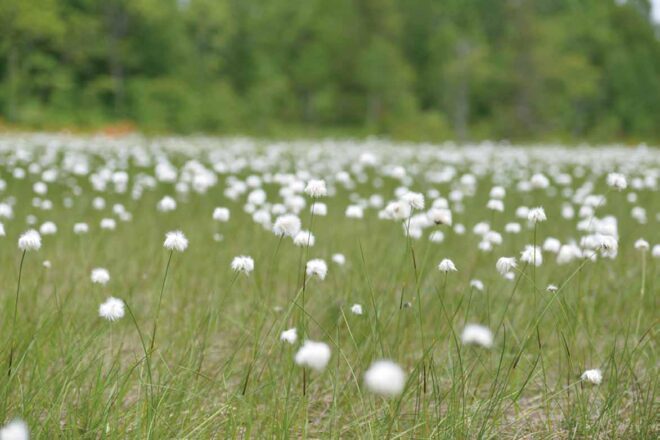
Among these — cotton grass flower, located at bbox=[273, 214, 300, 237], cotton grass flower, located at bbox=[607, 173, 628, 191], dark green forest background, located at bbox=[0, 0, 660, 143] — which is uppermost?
dark green forest background, located at bbox=[0, 0, 660, 143]

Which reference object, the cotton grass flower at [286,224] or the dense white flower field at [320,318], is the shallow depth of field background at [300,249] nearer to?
the dense white flower field at [320,318]

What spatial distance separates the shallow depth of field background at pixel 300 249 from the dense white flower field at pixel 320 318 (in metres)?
0.03

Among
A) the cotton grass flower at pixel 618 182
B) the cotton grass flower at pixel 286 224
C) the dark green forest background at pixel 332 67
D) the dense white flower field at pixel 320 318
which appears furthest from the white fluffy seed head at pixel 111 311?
the dark green forest background at pixel 332 67

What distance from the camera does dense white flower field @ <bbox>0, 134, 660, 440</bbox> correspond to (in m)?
2.01

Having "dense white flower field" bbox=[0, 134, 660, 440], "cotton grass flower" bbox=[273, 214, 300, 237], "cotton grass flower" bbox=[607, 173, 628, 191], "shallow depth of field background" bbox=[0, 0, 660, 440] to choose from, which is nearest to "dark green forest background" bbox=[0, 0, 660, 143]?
"shallow depth of field background" bbox=[0, 0, 660, 440]

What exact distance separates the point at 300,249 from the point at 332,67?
1669 inches

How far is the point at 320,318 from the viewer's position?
327 centimetres

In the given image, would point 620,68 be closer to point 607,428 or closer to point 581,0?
point 581,0

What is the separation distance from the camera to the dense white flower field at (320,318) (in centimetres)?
201

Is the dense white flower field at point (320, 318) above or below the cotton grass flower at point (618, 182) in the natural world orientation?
below

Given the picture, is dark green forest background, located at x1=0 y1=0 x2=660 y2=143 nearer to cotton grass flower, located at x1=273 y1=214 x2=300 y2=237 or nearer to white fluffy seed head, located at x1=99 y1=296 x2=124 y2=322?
cotton grass flower, located at x1=273 y1=214 x2=300 y2=237

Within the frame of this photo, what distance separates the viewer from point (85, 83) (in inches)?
1385

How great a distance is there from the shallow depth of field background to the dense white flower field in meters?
0.03

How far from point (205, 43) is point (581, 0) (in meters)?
38.5
